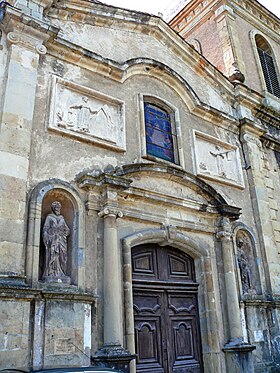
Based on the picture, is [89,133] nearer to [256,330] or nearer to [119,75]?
[119,75]

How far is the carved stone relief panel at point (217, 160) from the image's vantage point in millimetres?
8242

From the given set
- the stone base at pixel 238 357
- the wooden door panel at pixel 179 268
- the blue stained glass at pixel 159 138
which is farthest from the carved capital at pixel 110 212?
the stone base at pixel 238 357

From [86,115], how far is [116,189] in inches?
54.6

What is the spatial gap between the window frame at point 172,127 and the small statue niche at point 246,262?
6.75 feet

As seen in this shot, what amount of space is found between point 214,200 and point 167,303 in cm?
215

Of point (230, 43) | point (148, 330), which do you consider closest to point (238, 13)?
point (230, 43)

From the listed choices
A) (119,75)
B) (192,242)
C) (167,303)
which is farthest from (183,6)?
(167,303)

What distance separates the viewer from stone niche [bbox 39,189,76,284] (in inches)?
214

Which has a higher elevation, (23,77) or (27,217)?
Result: (23,77)

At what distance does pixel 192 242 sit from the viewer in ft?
23.9

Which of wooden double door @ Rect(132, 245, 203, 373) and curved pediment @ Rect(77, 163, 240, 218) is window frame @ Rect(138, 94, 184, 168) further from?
wooden double door @ Rect(132, 245, 203, 373)

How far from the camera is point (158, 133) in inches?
312

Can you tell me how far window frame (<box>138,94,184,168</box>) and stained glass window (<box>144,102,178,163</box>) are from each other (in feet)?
0.13

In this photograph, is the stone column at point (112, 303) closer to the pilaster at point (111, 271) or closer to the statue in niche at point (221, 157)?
the pilaster at point (111, 271)
